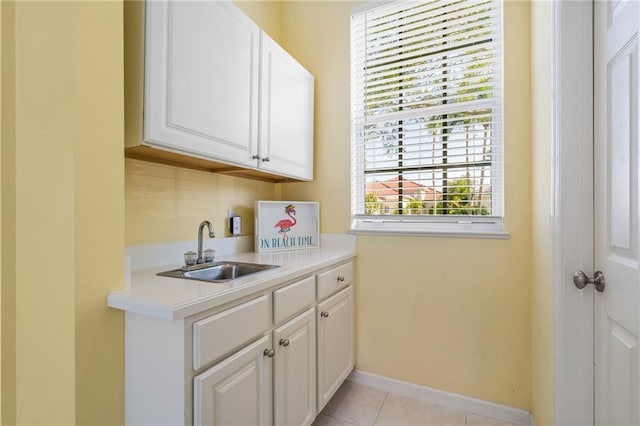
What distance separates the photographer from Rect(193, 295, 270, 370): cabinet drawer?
2.98 ft

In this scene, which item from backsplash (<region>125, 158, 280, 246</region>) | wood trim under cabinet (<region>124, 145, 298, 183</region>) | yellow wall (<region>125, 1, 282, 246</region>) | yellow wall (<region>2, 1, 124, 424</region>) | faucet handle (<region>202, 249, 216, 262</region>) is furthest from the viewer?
faucet handle (<region>202, 249, 216, 262</region>)

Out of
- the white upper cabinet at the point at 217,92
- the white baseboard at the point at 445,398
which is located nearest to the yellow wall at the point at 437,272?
the white baseboard at the point at 445,398

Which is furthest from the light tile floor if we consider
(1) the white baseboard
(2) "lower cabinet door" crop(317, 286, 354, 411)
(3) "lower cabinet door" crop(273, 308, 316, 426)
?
(3) "lower cabinet door" crop(273, 308, 316, 426)

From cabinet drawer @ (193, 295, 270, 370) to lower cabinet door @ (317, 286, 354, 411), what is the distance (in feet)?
1.56

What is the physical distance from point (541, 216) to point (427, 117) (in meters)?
0.86

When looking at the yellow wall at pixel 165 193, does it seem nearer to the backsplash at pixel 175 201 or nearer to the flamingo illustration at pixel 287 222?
the backsplash at pixel 175 201

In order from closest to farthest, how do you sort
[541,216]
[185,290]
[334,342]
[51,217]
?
[51,217] < [185,290] < [541,216] < [334,342]

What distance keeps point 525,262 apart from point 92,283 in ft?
6.27

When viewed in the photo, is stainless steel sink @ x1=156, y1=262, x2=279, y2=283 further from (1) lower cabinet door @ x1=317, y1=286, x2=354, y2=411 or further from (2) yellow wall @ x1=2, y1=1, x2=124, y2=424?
(2) yellow wall @ x1=2, y1=1, x2=124, y2=424

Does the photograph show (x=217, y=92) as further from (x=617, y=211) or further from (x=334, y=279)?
(x=617, y=211)

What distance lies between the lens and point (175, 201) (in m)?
1.52

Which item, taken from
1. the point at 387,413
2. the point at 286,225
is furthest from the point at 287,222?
the point at 387,413

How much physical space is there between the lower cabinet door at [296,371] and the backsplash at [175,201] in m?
0.71

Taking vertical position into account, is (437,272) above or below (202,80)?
below
